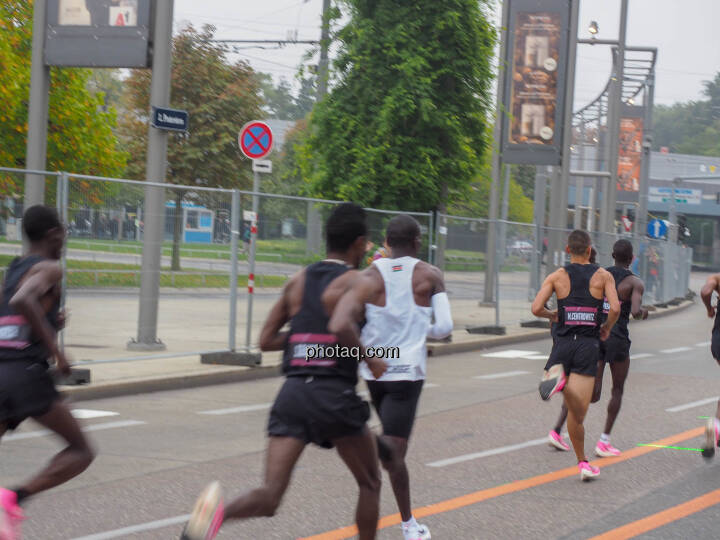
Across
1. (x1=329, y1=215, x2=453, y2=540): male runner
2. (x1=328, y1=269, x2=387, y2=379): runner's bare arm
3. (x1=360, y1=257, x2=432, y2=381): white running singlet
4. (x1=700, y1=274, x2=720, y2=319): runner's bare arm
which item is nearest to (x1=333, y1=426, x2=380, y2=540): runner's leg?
(x1=328, y1=269, x2=387, y2=379): runner's bare arm

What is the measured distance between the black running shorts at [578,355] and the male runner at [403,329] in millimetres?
2241

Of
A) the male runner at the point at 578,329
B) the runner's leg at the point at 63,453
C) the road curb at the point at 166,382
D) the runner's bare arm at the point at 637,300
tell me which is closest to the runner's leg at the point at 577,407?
the male runner at the point at 578,329

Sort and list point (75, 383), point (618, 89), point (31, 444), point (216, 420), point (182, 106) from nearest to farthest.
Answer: point (31, 444) < point (216, 420) < point (75, 383) < point (618, 89) < point (182, 106)

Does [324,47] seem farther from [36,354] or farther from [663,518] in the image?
[36,354]

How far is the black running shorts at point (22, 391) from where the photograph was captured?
5.39m

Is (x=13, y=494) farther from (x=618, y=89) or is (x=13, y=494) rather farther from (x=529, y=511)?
(x=618, y=89)

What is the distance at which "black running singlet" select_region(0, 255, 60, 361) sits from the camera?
546cm

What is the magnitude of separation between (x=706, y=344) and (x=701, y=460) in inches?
549

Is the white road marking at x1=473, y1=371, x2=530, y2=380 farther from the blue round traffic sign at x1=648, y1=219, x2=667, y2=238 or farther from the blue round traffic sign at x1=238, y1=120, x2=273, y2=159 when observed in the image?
the blue round traffic sign at x1=648, y1=219, x2=667, y2=238

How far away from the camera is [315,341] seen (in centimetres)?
Result: 483

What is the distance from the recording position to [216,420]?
34.6ft

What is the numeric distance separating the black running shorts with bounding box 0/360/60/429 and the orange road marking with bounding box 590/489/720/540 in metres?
3.01

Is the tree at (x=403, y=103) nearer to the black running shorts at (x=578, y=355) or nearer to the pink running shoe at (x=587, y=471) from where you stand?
the black running shorts at (x=578, y=355)

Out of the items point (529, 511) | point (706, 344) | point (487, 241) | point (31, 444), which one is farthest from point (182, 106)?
point (529, 511)
